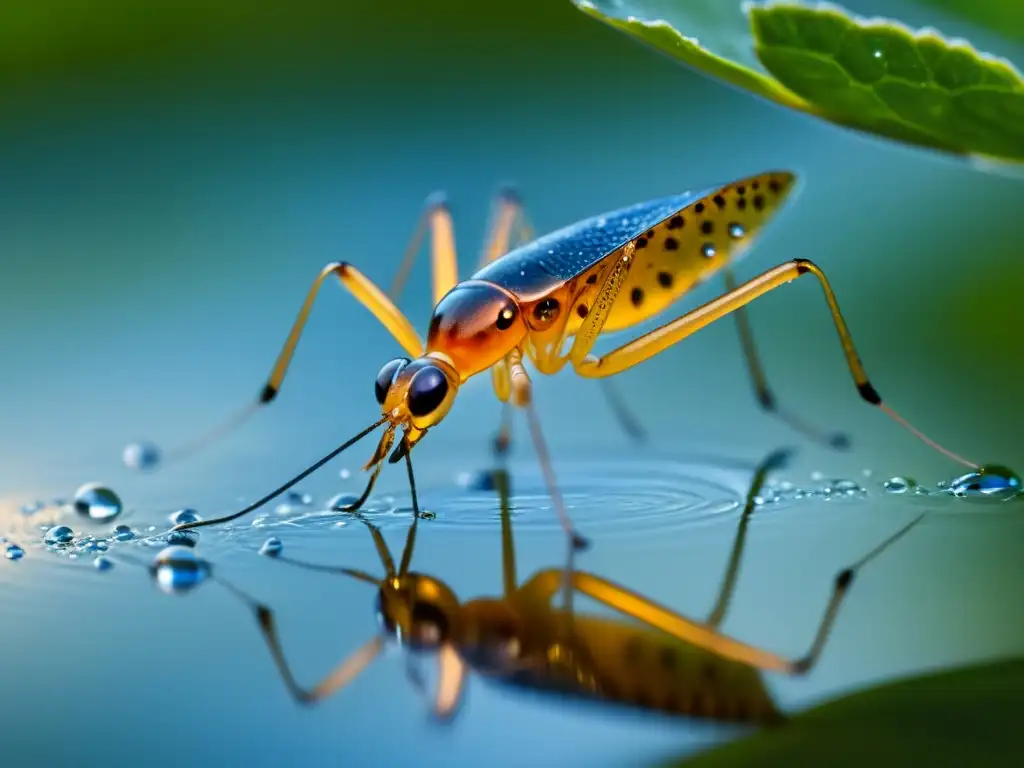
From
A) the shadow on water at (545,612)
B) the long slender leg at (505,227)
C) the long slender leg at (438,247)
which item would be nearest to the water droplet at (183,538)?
the shadow on water at (545,612)

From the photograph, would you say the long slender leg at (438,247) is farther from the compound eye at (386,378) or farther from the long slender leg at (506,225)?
the compound eye at (386,378)

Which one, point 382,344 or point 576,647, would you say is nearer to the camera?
point 576,647

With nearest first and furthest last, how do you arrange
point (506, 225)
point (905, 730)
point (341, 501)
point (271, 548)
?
point (905, 730), point (271, 548), point (341, 501), point (506, 225)

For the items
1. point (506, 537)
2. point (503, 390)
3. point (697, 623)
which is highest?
point (503, 390)

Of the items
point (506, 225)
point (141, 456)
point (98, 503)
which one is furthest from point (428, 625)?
point (506, 225)

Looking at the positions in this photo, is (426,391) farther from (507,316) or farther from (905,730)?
(905,730)

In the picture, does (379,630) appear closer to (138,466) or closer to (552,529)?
(552,529)
